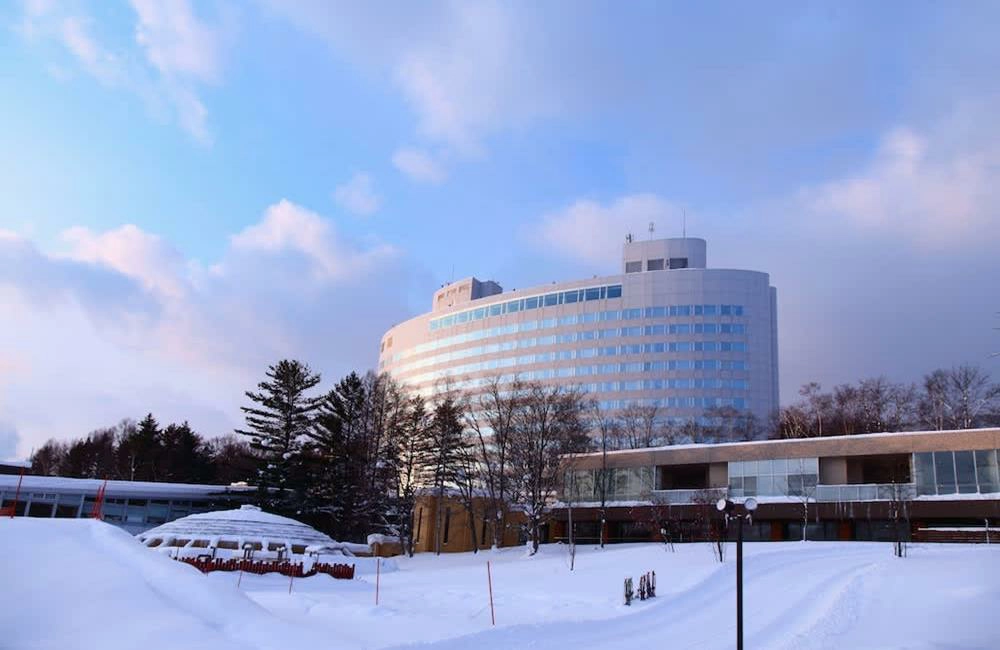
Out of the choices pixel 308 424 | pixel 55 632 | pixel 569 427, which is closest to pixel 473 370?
pixel 308 424

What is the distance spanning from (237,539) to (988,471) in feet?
143

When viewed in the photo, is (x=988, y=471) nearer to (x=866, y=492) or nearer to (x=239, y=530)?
(x=866, y=492)

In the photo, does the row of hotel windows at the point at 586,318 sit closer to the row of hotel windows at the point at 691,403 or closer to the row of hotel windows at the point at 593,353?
the row of hotel windows at the point at 593,353

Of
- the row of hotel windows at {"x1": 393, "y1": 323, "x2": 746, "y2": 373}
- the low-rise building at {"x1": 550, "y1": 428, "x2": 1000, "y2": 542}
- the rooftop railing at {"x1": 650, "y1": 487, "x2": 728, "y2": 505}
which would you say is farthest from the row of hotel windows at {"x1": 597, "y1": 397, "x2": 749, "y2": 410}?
the rooftop railing at {"x1": 650, "y1": 487, "x2": 728, "y2": 505}

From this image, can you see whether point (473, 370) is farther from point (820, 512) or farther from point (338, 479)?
point (820, 512)

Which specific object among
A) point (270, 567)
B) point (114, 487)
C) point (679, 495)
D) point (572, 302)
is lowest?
point (270, 567)

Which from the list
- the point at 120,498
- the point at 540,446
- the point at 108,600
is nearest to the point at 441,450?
the point at 540,446

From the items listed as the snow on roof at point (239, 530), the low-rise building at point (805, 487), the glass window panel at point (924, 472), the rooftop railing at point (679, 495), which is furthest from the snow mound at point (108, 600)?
the glass window panel at point (924, 472)

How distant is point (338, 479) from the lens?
67.5 metres

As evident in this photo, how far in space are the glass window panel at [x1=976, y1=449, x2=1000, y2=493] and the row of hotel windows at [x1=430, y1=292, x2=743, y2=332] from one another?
216ft

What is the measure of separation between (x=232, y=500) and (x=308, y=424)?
30.3 ft

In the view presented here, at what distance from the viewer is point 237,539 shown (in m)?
42.2

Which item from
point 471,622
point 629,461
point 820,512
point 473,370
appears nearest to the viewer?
point 471,622

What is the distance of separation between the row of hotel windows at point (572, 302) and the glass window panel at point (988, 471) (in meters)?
65.8
